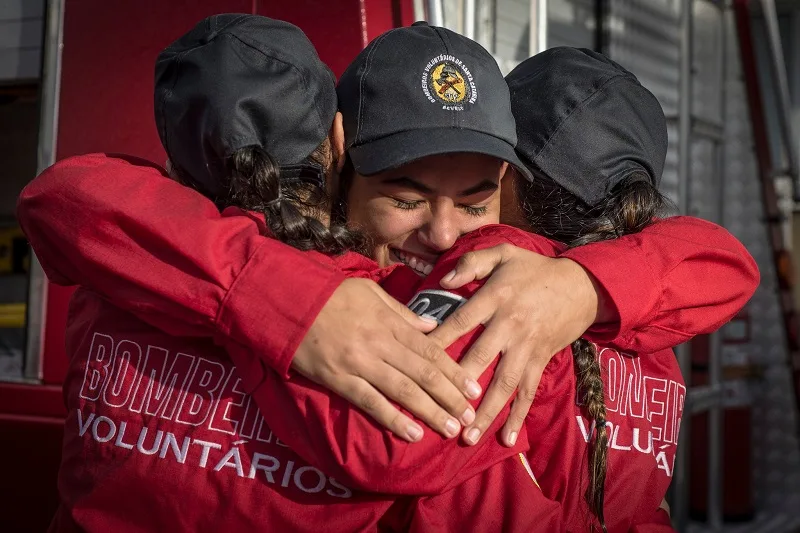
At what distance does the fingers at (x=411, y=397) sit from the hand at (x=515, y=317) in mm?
50

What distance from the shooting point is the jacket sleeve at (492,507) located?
136 cm

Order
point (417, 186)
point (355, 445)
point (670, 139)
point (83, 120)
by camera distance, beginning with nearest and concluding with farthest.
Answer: point (355, 445)
point (417, 186)
point (83, 120)
point (670, 139)

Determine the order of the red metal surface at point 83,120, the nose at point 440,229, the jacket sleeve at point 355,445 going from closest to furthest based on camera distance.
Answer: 1. the jacket sleeve at point 355,445
2. the nose at point 440,229
3. the red metal surface at point 83,120

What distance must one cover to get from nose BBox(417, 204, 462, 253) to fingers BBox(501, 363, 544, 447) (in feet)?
1.29

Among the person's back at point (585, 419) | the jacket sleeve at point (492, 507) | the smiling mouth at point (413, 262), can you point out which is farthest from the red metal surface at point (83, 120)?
the jacket sleeve at point (492, 507)

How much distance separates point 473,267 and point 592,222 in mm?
470

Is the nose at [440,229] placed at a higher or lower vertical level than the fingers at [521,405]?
higher

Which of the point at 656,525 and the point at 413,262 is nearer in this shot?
the point at 656,525

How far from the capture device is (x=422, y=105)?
1681mm

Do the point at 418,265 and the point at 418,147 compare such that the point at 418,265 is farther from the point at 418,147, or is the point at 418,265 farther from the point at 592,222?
the point at 592,222

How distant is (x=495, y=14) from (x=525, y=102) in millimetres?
720

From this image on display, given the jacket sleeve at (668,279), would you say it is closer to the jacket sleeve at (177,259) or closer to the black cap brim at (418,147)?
the black cap brim at (418,147)

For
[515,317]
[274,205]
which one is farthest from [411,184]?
[515,317]

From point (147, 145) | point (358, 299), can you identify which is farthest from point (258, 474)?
point (147, 145)
